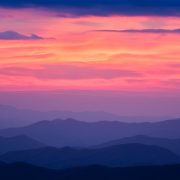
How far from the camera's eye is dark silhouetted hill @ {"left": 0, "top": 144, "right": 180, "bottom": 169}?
396ft

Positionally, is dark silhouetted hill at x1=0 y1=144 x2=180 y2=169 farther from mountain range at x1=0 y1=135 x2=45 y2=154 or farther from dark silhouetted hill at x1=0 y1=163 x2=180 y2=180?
dark silhouetted hill at x1=0 y1=163 x2=180 y2=180

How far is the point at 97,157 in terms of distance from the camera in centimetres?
12462

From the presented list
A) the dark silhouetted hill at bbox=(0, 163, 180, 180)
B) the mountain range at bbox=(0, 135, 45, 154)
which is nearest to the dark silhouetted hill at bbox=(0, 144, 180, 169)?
the mountain range at bbox=(0, 135, 45, 154)

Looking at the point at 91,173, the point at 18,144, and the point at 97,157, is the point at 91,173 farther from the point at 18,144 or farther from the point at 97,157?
the point at 18,144

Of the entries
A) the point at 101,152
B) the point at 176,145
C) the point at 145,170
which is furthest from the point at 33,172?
the point at 176,145

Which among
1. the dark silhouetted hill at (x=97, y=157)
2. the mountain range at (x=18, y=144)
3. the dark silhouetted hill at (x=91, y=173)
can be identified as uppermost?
the mountain range at (x=18, y=144)

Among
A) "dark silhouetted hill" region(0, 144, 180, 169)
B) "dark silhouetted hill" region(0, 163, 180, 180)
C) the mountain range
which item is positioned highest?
the mountain range

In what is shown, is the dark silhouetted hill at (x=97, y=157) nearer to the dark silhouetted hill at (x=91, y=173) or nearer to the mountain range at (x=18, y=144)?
the mountain range at (x=18, y=144)

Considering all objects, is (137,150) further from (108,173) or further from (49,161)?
(108,173)

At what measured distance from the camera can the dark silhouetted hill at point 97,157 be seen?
12062 centimetres

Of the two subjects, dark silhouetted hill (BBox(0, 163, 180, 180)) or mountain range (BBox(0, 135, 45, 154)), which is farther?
mountain range (BBox(0, 135, 45, 154))

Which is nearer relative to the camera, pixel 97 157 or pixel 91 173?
pixel 91 173

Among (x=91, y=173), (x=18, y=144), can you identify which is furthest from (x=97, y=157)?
(x=18, y=144)

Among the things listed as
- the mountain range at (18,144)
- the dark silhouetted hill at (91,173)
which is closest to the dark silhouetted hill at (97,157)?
the mountain range at (18,144)
